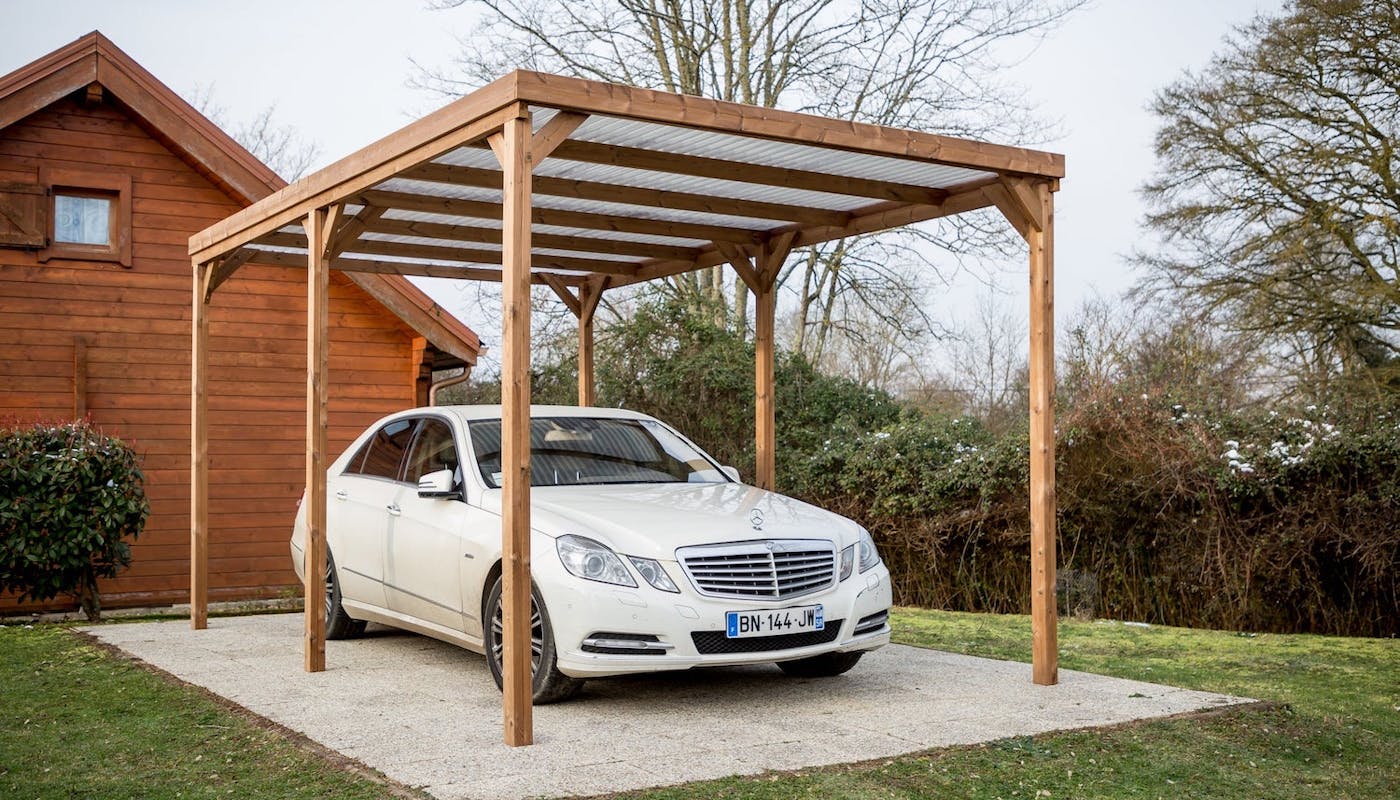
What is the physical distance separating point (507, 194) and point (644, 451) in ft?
9.27

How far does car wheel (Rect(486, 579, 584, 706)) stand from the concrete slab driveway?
9cm

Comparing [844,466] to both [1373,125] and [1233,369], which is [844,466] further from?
[1373,125]

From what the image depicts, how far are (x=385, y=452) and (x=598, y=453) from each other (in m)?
1.69

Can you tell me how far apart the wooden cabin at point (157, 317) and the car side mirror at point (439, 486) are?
21.3ft

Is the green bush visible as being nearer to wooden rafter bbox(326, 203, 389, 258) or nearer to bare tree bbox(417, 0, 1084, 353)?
wooden rafter bbox(326, 203, 389, 258)

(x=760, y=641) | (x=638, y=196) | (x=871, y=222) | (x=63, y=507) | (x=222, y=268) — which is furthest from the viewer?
(x=63, y=507)

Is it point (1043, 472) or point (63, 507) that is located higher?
point (1043, 472)

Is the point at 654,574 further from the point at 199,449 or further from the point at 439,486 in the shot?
the point at 199,449

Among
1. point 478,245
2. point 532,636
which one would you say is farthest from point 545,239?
point 532,636

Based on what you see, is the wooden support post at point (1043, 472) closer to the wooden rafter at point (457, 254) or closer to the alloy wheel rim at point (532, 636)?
the alloy wheel rim at point (532, 636)

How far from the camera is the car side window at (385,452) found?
873cm

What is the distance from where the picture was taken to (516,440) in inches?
233

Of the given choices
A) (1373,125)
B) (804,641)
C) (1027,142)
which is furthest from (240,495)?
(1373,125)

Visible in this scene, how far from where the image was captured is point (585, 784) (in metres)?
5.06
